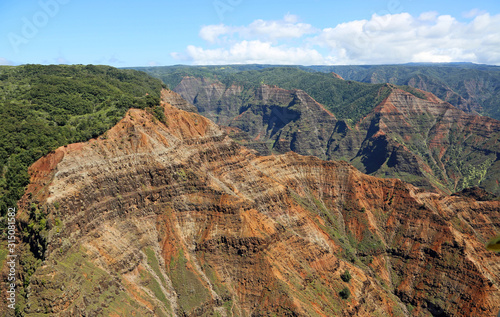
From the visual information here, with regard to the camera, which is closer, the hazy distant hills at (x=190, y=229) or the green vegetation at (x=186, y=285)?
the hazy distant hills at (x=190, y=229)

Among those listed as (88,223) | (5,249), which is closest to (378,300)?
(88,223)

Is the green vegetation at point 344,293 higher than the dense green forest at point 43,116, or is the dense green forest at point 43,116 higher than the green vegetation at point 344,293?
the dense green forest at point 43,116

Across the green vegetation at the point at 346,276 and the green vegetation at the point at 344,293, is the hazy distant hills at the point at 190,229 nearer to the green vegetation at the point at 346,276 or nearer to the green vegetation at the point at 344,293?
the green vegetation at the point at 344,293

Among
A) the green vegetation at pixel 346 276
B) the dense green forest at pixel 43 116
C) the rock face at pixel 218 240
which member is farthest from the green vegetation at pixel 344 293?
the dense green forest at pixel 43 116

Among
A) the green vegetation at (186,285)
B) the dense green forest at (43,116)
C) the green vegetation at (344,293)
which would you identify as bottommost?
the green vegetation at (344,293)

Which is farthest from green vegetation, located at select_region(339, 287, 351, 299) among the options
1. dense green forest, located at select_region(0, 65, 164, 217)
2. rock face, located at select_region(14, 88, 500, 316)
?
dense green forest, located at select_region(0, 65, 164, 217)

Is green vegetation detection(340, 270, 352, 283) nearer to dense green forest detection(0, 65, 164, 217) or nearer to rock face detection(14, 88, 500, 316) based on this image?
rock face detection(14, 88, 500, 316)

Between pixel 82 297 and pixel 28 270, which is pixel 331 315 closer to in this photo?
pixel 82 297
